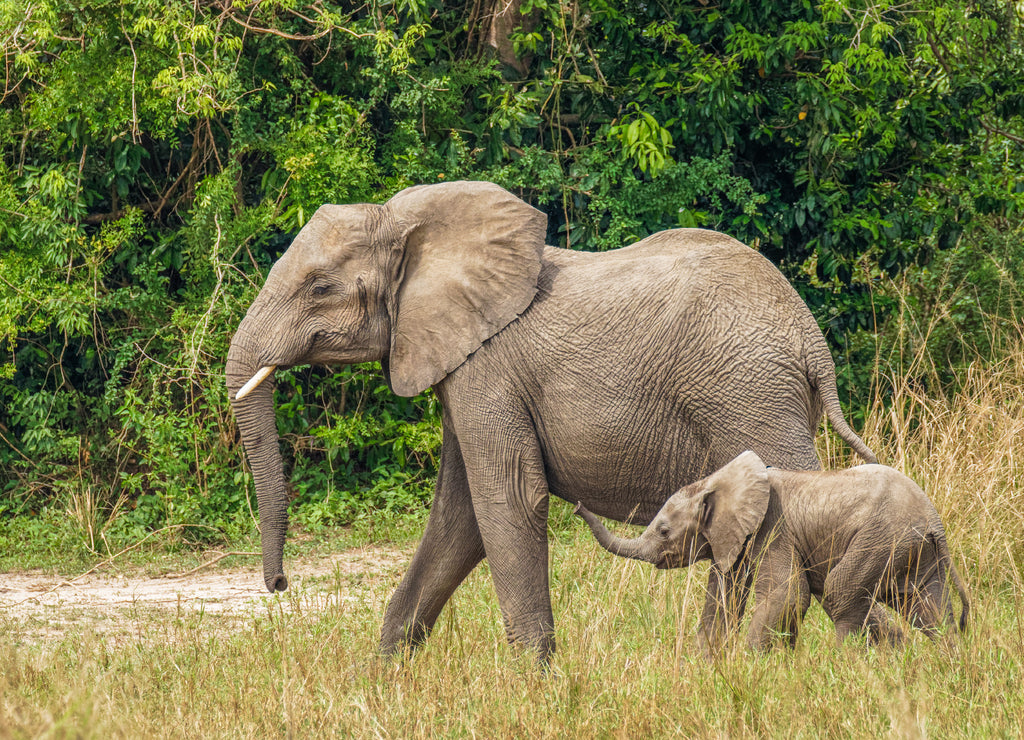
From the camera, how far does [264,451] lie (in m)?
5.30

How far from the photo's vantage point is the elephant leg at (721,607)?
4613 millimetres

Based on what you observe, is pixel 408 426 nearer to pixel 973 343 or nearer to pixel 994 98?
pixel 973 343

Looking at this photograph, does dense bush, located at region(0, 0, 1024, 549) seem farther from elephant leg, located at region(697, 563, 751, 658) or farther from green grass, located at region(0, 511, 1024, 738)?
elephant leg, located at region(697, 563, 751, 658)

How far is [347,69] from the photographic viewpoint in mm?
9930

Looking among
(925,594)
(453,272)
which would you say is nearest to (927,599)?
(925,594)

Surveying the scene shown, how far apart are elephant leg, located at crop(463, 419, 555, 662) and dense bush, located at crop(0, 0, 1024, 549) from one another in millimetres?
4628

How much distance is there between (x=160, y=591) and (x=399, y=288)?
4.04 m

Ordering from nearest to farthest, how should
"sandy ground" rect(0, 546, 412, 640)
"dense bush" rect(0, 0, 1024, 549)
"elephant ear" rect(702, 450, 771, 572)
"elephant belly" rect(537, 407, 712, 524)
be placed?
"elephant ear" rect(702, 450, 771, 572), "elephant belly" rect(537, 407, 712, 524), "sandy ground" rect(0, 546, 412, 640), "dense bush" rect(0, 0, 1024, 549)

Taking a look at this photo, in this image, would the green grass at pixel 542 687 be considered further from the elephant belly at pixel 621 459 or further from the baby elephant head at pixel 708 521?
the elephant belly at pixel 621 459

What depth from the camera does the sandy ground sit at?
727cm

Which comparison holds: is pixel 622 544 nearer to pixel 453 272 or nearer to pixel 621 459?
pixel 621 459

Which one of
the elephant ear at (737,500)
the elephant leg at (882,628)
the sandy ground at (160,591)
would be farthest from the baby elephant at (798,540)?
the sandy ground at (160,591)

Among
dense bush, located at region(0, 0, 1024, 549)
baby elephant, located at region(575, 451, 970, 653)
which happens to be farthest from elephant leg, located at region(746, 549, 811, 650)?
dense bush, located at region(0, 0, 1024, 549)

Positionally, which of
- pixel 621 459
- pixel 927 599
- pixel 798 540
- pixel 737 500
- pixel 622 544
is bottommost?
pixel 927 599
